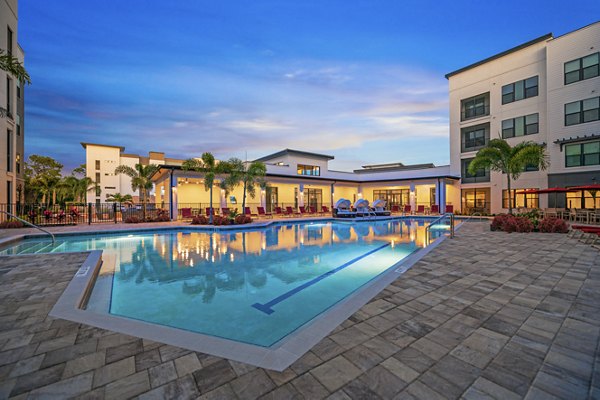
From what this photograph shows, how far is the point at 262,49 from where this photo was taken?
68.9 ft

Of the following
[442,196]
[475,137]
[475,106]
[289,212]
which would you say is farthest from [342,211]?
[475,106]

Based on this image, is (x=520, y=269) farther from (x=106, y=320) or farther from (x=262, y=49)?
(x=262, y=49)

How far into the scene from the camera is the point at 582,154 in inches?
675

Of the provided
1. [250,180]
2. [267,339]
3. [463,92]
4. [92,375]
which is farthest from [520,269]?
[463,92]

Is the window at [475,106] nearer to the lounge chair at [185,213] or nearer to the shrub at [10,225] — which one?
the lounge chair at [185,213]

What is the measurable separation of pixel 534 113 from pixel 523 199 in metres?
6.57

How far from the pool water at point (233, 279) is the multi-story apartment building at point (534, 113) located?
15281 millimetres

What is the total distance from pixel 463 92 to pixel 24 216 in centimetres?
3385

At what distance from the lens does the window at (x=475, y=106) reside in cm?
2266

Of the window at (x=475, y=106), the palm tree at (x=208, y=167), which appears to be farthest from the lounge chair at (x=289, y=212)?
the window at (x=475, y=106)

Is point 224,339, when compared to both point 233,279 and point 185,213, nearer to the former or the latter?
point 233,279

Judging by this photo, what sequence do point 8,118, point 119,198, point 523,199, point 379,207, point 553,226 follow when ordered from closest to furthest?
point 553,226, point 8,118, point 523,199, point 379,207, point 119,198

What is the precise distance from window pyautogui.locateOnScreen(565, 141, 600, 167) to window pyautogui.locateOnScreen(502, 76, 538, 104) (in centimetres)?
508

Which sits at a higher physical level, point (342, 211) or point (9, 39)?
point (9, 39)
